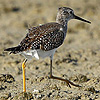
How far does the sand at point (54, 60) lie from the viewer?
716cm

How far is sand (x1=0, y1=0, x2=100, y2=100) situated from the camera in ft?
23.5

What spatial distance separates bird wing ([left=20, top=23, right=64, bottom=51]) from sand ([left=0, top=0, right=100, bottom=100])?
3.29 feet

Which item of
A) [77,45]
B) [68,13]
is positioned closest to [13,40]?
[77,45]

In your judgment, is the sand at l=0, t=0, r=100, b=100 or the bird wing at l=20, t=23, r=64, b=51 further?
the sand at l=0, t=0, r=100, b=100

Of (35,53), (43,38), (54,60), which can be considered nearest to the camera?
(35,53)

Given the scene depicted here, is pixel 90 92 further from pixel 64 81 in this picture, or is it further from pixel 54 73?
pixel 54 73

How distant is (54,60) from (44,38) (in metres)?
3.00

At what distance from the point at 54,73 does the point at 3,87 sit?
1979mm

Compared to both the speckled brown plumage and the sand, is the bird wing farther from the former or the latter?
the sand

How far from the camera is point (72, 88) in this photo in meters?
7.64

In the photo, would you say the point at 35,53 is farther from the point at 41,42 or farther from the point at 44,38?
the point at 44,38

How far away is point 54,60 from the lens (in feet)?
33.2

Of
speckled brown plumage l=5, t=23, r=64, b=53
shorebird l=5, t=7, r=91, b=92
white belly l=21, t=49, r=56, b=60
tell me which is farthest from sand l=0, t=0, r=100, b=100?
speckled brown plumage l=5, t=23, r=64, b=53

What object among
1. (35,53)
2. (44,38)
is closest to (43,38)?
(44,38)
